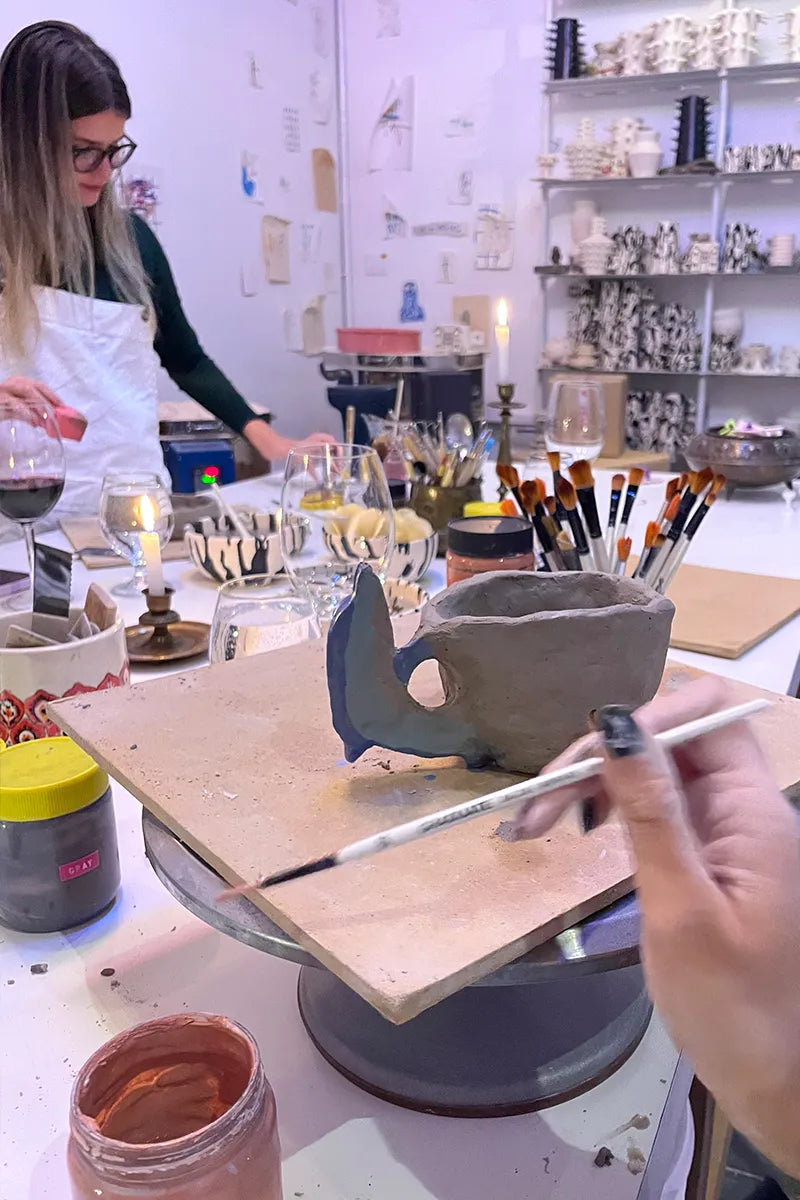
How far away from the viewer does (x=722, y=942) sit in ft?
1.12

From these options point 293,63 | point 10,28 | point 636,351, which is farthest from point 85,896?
→ point 293,63

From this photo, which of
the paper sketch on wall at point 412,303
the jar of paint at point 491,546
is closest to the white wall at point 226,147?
the paper sketch on wall at point 412,303

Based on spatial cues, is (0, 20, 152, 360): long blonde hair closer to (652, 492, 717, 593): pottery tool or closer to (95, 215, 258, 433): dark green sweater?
(95, 215, 258, 433): dark green sweater

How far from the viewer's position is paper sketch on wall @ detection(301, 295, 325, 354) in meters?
4.01

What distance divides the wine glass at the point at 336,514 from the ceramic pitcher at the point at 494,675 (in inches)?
19.5

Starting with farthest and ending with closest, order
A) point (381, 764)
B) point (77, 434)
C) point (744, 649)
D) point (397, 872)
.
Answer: point (77, 434), point (744, 649), point (381, 764), point (397, 872)

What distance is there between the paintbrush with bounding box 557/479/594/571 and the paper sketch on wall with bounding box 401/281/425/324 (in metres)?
3.33

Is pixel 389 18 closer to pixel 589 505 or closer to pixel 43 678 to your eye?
pixel 589 505

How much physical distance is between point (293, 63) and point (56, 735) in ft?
12.3

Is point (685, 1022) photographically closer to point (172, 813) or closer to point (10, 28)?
point (172, 813)

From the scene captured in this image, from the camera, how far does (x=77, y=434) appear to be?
1379 mm

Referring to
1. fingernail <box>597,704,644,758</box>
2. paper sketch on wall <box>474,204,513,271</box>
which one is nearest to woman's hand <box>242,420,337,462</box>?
fingernail <box>597,704,644,758</box>

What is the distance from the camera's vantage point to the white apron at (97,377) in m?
1.86

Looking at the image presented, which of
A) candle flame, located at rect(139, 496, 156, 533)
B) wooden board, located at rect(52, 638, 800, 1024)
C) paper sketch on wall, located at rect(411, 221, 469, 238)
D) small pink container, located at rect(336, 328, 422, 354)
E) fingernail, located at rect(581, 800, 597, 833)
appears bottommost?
wooden board, located at rect(52, 638, 800, 1024)
